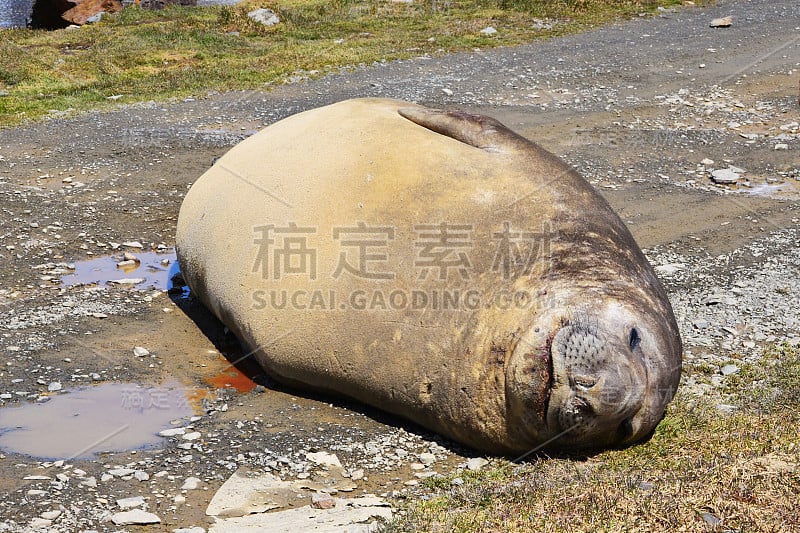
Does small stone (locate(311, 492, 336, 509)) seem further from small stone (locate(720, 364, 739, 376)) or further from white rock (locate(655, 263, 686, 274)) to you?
white rock (locate(655, 263, 686, 274))

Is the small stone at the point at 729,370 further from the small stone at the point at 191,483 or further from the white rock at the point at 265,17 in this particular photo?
the white rock at the point at 265,17

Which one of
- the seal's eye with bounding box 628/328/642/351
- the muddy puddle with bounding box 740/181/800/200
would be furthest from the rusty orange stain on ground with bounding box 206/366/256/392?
the muddy puddle with bounding box 740/181/800/200

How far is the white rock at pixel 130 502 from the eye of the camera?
4.24 m

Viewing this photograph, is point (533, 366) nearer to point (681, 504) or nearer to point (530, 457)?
point (530, 457)

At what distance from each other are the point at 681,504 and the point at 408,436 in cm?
153

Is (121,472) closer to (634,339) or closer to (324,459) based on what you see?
(324,459)

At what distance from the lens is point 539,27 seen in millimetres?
15047

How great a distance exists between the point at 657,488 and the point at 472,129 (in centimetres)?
252

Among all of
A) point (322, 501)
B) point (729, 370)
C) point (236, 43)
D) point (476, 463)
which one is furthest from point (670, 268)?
point (236, 43)

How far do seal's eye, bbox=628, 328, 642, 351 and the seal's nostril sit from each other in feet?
1.17

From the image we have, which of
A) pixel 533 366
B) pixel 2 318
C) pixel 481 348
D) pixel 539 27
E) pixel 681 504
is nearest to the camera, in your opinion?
pixel 681 504

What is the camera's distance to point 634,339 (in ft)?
13.9

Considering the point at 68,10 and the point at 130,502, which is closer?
the point at 130,502

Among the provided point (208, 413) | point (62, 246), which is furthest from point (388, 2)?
point (208, 413)
